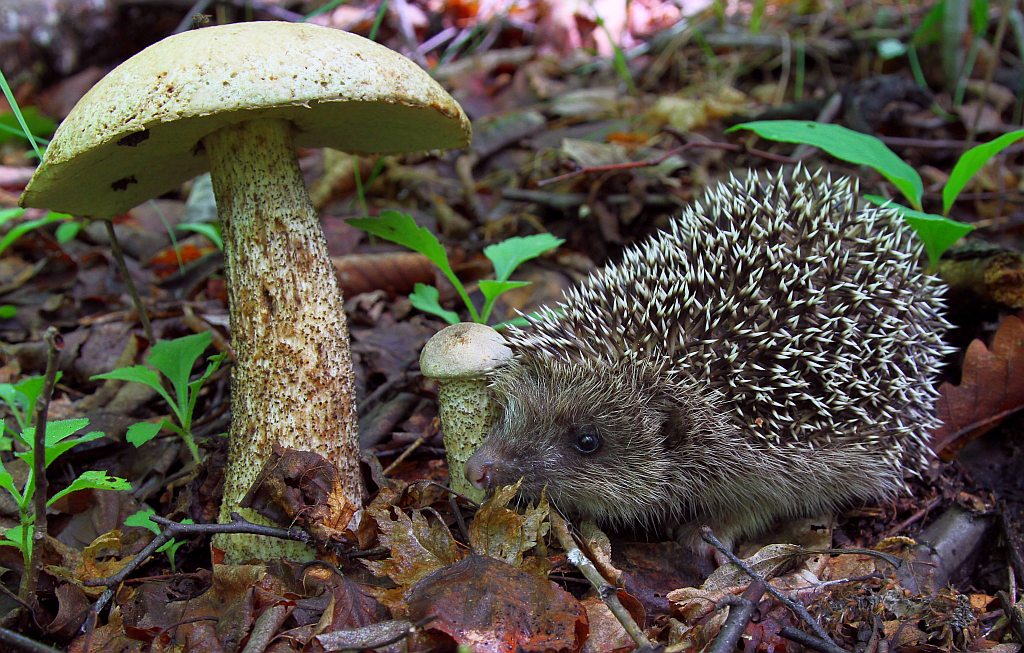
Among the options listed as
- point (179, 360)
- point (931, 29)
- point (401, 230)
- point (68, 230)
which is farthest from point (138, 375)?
point (931, 29)

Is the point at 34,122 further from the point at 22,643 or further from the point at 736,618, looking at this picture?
the point at 736,618

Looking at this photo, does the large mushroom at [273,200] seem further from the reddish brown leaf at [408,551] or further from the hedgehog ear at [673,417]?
the hedgehog ear at [673,417]

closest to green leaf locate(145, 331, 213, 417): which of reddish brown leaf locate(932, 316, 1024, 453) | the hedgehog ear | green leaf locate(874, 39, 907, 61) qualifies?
the hedgehog ear

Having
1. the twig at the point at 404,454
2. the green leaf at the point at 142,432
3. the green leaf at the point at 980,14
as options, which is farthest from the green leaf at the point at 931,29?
the green leaf at the point at 142,432

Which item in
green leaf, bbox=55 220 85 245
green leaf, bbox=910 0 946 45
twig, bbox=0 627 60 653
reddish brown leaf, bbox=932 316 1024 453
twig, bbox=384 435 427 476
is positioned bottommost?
reddish brown leaf, bbox=932 316 1024 453

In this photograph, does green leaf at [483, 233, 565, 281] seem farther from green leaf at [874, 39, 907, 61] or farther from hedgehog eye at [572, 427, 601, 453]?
green leaf at [874, 39, 907, 61]

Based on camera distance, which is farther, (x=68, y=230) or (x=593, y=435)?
(x=68, y=230)
